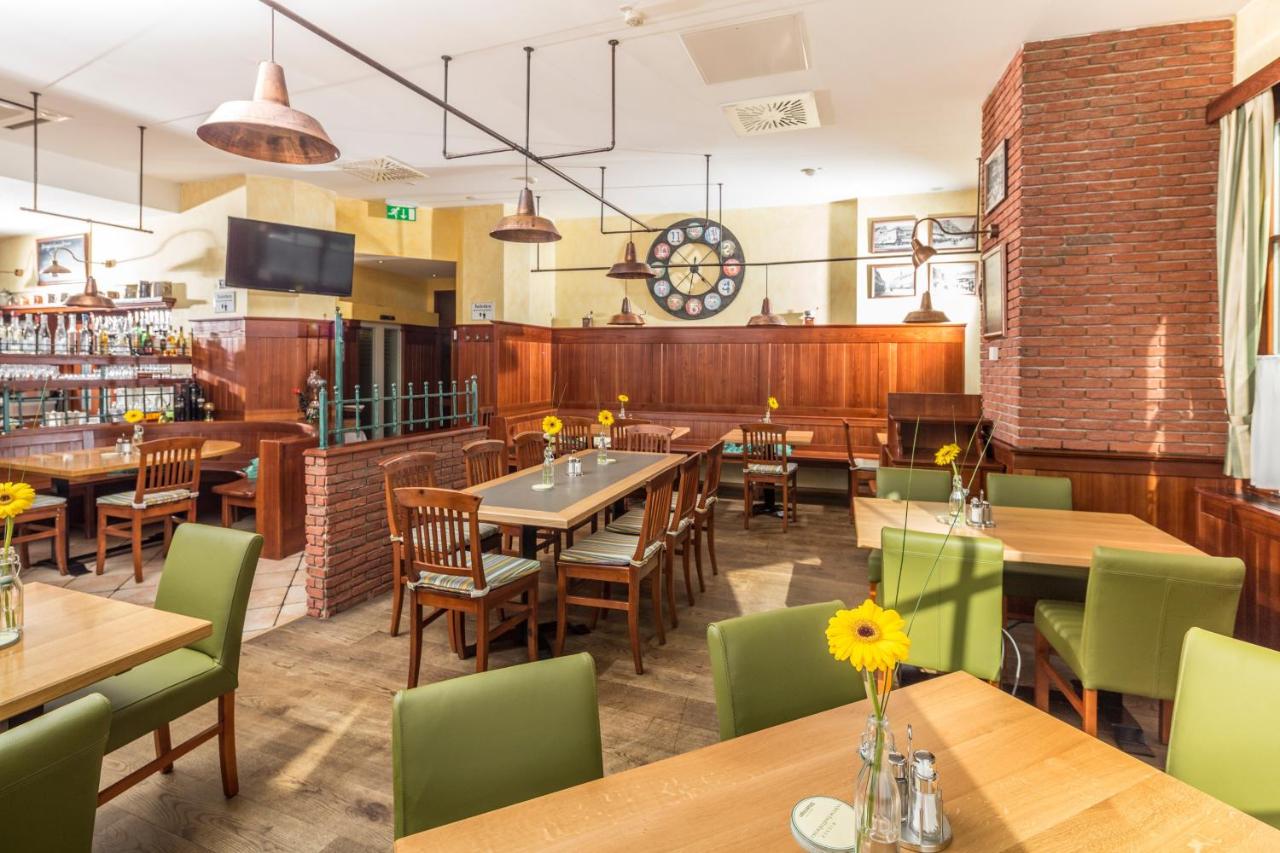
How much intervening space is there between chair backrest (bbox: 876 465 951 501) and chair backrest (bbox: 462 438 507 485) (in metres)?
2.61

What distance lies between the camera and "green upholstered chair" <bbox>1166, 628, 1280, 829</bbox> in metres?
1.38

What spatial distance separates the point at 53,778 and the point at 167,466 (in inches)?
175

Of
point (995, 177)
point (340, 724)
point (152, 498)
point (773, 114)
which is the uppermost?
point (773, 114)

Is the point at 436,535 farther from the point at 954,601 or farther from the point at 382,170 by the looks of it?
the point at 382,170

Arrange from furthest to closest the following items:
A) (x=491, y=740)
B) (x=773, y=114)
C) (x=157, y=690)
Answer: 1. (x=773, y=114)
2. (x=157, y=690)
3. (x=491, y=740)

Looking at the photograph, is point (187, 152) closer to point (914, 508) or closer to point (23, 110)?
point (23, 110)

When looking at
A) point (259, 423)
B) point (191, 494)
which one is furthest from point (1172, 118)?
point (259, 423)

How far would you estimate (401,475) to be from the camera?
147 inches

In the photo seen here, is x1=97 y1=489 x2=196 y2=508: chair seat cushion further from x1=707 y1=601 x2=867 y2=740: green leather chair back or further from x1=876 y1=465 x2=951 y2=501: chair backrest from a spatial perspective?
x1=876 y1=465 x2=951 y2=501: chair backrest

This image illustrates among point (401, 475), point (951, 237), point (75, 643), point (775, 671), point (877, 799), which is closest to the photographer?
point (877, 799)

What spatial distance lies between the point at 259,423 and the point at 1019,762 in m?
7.12

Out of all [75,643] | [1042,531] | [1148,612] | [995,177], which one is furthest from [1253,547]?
[75,643]

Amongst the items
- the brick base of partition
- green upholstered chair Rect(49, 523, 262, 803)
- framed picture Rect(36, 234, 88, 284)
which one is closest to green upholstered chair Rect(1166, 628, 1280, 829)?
green upholstered chair Rect(49, 523, 262, 803)

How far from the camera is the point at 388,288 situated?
1035 centimetres
